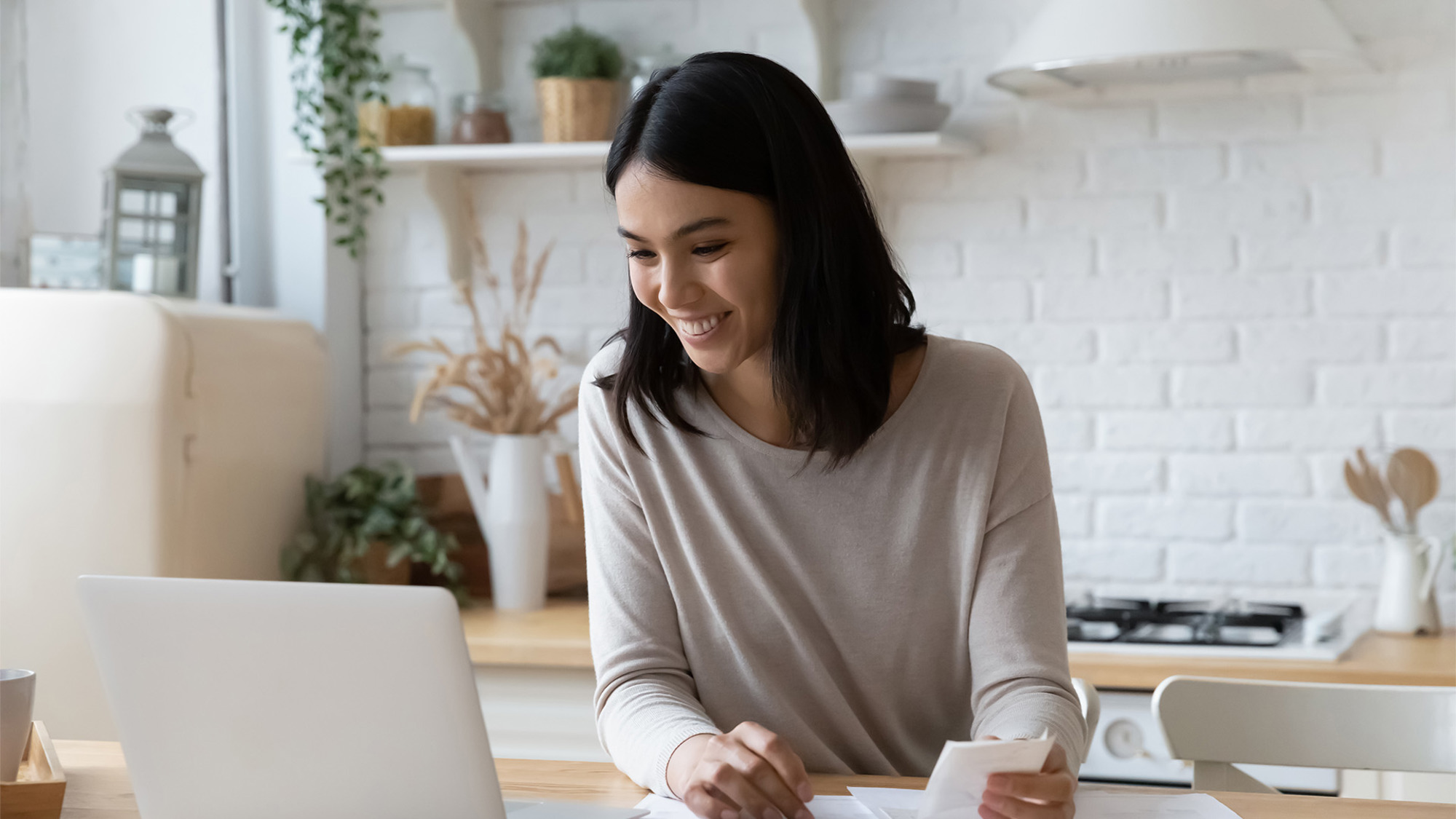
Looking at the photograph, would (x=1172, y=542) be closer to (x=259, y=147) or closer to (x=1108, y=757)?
(x=1108, y=757)

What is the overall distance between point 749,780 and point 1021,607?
1.23ft

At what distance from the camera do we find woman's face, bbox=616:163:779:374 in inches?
50.5

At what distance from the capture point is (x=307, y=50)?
2.78 m

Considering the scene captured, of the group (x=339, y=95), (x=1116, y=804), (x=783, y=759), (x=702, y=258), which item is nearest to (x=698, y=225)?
(x=702, y=258)

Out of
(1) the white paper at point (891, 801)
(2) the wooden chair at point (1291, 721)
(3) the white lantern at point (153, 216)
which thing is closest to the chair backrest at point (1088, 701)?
(2) the wooden chair at point (1291, 721)

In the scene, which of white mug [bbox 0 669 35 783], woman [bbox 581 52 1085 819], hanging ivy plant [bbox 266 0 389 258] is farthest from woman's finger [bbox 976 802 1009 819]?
hanging ivy plant [bbox 266 0 389 258]

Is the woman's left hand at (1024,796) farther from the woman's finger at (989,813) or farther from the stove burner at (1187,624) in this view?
the stove burner at (1187,624)

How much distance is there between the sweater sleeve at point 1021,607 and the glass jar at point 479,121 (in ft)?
4.95

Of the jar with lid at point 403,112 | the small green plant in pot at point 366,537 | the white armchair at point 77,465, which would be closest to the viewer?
the white armchair at point 77,465

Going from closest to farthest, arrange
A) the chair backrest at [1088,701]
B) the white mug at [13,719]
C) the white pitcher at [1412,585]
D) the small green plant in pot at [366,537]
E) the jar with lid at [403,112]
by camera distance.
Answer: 1. the white mug at [13,719]
2. the chair backrest at [1088,701]
3. the white pitcher at [1412,585]
4. the small green plant in pot at [366,537]
5. the jar with lid at [403,112]

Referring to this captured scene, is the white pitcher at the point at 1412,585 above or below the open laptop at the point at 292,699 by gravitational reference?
below

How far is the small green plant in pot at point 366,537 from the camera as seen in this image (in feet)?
8.39

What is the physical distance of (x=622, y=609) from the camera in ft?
4.57

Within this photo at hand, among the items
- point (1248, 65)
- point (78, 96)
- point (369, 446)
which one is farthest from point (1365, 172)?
point (78, 96)
